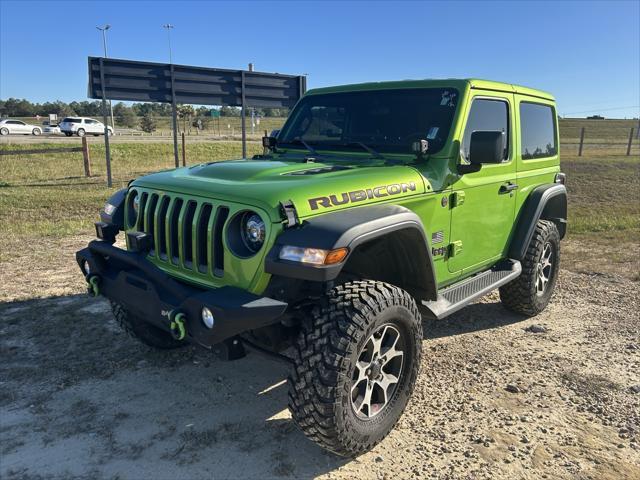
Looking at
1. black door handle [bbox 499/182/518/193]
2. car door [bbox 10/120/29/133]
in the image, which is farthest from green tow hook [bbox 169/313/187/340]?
car door [bbox 10/120/29/133]

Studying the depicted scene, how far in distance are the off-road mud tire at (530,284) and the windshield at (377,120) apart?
5.97ft

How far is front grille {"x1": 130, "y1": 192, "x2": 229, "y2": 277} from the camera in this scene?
289 cm

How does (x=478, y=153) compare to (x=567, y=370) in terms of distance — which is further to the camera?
(x=567, y=370)

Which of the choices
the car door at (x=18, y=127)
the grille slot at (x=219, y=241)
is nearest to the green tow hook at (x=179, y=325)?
the grille slot at (x=219, y=241)

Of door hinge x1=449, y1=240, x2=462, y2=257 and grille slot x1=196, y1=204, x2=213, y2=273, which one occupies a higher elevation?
grille slot x1=196, y1=204, x2=213, y2=273

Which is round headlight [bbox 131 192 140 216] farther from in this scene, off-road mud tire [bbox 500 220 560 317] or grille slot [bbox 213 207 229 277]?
off-road mud tire [bbox 500 220 560 317]

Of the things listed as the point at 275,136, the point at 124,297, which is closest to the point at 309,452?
the point at 124,297

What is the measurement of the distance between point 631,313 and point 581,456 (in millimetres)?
2815

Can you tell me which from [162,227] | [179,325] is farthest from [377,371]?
[162,227]

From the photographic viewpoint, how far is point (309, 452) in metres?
2.96

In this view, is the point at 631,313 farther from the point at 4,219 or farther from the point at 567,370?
the point at 4,219

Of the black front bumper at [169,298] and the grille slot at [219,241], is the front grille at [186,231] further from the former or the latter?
the black front bumper at [169,298]

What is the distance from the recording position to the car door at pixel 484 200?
12.6ft

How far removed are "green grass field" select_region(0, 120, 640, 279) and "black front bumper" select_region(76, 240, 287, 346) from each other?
4.17 metres
